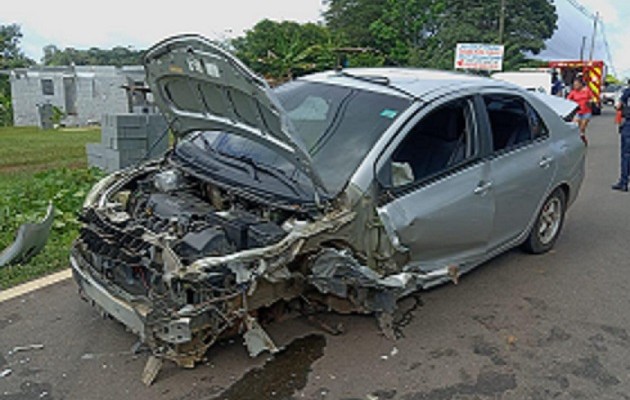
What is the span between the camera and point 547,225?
5.39 metres

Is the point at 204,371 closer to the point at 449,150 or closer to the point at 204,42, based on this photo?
the point at 204,42

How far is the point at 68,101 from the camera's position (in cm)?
3028

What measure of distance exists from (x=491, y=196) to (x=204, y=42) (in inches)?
91.8

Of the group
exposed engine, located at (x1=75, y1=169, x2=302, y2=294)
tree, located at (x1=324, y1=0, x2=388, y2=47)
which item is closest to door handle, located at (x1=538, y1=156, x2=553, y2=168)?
exposed engine, located at (x1=75, y1=169, x2=302, y2=294)

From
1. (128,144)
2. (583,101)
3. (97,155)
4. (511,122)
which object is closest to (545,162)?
(511,122)

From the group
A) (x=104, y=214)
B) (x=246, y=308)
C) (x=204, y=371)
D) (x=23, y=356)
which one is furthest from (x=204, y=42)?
(x=23, y=356)

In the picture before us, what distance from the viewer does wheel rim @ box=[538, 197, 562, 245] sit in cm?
525

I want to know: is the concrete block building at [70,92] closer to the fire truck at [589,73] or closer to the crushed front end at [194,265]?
the fire truck at [589,73]

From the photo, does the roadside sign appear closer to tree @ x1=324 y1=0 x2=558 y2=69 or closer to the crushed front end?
tree @ x1=324 y1=0 x2=558 y2=69

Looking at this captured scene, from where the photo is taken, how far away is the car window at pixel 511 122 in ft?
14.6

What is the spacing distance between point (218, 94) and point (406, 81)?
1.49m

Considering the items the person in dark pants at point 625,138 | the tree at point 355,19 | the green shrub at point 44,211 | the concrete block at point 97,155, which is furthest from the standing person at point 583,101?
the tree at point 355,19

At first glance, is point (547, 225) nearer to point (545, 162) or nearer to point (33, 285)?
point (545, 162)

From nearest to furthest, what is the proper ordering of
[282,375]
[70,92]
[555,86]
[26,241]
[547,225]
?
[282,375] < [26,241] < [547,225] < [555,86] < [70,92]
